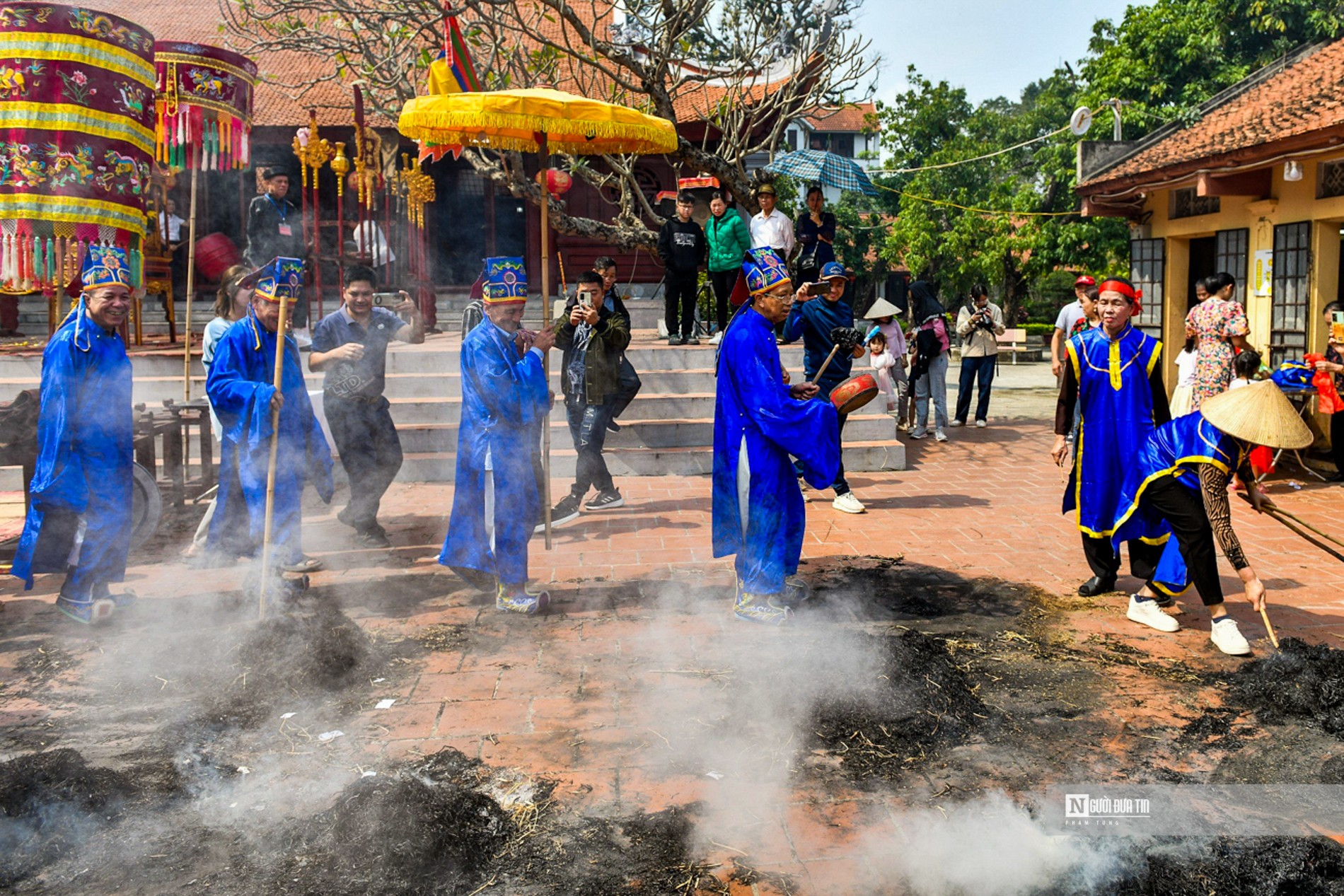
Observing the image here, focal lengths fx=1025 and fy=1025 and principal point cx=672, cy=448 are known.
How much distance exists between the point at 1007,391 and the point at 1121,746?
15736 mm

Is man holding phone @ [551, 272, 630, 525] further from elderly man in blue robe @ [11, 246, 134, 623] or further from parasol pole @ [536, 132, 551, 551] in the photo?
elderly man in blue robe @ [11, 246, 134, 623]

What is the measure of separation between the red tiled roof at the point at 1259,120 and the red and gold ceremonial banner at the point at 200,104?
398 inches

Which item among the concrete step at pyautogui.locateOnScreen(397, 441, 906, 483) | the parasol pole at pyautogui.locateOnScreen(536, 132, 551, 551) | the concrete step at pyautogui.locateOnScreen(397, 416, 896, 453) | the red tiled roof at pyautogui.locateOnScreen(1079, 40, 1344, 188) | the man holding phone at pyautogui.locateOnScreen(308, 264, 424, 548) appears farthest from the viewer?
the red tiled roof at pyautogui.locateOnScreen(1079, 40, 1344, 188)

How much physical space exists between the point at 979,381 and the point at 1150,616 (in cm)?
786

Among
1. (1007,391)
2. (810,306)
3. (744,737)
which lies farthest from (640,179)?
(744,737)

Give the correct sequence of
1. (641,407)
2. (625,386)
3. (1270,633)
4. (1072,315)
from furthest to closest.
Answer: (1072,315) → (641,407) → (625,386) → (1270,633)

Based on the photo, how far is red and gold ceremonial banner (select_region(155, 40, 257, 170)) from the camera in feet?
31.0

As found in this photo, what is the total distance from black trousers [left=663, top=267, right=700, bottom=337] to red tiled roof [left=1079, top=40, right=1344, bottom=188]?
5753 millimetres

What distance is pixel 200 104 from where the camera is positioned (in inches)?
377

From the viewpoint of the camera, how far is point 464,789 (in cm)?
354

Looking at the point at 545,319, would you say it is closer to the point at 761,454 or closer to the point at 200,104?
the point at 761,454

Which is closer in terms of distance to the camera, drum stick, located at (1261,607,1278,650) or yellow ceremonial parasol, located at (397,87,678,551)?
drum stick, located at (1261,607,1278,650)

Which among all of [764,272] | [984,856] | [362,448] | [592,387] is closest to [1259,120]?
[592,387]

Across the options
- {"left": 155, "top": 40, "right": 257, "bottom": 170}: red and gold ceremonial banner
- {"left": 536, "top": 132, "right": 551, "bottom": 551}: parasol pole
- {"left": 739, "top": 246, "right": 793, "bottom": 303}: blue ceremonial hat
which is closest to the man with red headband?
{"left": 739, "top": 246, "right": 793, "bottom": 303}: blue ceremonial hat
